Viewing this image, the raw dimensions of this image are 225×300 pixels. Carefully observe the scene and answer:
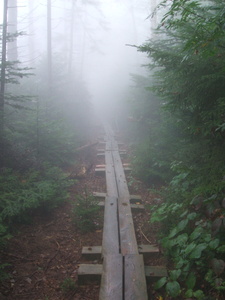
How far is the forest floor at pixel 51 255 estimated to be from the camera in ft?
11.5

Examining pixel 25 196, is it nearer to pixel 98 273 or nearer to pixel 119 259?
pixel 98 273

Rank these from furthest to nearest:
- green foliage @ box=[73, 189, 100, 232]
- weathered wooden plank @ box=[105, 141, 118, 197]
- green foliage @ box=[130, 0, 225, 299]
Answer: weathered wooden plank @ box=[105, 141, 118, 197], green foliage @ box=[73, 189, 100, 232], green foliage @ box=[130, 0, 225, 299]

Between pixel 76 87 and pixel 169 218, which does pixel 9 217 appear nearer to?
pixel 169 218

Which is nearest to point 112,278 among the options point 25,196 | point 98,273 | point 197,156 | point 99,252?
point 98,273

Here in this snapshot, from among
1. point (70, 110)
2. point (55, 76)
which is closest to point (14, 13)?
point (55, 76)

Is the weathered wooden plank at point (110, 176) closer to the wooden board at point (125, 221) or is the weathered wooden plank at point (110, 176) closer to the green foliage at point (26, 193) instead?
the wooden board at point (125, 221)

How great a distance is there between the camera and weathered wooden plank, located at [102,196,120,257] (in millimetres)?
4197

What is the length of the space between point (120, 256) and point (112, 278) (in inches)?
19.5

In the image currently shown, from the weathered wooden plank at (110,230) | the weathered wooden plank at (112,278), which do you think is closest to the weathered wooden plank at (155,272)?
the weathered wooden plank at (112,278)

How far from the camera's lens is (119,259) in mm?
3846

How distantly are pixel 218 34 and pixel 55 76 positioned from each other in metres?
16.1

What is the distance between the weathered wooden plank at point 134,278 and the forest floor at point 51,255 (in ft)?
0.74

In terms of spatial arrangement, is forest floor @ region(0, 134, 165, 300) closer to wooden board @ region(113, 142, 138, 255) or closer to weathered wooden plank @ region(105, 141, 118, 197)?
wooden board @ region(113, 142, 138, 255)

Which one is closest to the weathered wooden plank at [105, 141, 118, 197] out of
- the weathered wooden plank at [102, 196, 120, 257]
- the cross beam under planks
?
the cross beam under planks
